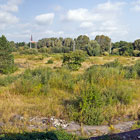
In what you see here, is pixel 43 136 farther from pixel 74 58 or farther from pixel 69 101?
pixel 74 58

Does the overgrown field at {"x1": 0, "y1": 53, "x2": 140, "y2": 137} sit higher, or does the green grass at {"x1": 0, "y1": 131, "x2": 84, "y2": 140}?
the overgrown field at {"x1": 0, "y1": 53, "x2": 140, "y2": 137}

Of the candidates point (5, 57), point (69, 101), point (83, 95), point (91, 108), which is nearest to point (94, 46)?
point (5, 57)

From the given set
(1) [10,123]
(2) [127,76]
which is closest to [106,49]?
(2) [127,76]

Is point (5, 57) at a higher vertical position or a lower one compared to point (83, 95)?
higher

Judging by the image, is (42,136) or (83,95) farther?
(83,95)

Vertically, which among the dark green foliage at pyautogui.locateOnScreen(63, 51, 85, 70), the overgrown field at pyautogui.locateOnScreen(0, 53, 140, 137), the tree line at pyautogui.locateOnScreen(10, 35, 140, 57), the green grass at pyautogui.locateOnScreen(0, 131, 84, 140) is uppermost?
the tree line at pyautogui.locateOnScreen(10, 35, 140, 57)

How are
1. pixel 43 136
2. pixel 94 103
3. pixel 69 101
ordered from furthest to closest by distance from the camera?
pixel 69 101 < pixel 94 103 < pixel 43 136

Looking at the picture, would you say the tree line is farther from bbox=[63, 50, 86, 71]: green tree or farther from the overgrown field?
the overgrown field

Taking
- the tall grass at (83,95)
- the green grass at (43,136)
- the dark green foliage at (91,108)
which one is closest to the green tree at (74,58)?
the tall grass at (83,95)

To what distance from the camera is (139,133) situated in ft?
13.4

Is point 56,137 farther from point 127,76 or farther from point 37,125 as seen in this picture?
point 127,76

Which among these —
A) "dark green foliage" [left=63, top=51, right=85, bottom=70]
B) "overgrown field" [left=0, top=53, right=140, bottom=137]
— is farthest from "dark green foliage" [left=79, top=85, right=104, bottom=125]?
"dark green foliage" [left=63, top=51, right=85, bottom=70]

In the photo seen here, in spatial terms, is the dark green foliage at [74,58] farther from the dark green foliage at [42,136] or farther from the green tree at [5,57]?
the dark green foliage at [42,136]

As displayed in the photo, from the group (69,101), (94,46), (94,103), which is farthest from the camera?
(94,46)
